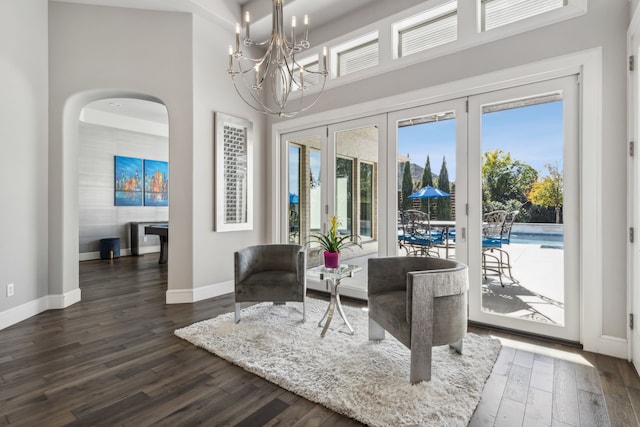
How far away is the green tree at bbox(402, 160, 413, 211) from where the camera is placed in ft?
12.1

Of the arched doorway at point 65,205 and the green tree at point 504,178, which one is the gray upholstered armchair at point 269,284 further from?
the arched doorway at point 65,205

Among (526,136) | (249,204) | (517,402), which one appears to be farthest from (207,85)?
(517,402)

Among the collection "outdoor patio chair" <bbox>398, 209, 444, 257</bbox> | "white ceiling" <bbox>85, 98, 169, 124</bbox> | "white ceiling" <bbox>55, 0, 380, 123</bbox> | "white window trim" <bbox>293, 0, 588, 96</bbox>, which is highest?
"white ceiling" <bbox>55, 0, 380, 123</bbox>

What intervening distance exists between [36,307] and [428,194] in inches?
178

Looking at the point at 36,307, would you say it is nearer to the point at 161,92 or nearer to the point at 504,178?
the point at 161,92

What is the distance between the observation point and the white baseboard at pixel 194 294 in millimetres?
3963

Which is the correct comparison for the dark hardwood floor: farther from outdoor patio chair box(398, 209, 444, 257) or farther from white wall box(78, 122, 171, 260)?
white wall box(78, 122, 171, 260)

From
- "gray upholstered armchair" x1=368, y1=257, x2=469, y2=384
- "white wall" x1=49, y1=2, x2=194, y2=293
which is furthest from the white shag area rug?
"white wall" x1=49, y1=2, x2=194, y2=293

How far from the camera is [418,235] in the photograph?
11.9 ft

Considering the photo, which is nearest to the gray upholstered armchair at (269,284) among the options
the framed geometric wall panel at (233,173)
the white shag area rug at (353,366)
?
the white shag area rug at (353,366)

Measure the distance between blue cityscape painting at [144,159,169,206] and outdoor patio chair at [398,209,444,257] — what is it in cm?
669

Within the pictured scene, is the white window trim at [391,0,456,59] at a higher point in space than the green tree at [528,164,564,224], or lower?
higher

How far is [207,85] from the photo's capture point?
4.18 m

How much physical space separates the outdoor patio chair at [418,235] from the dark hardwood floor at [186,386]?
3.18 feet
